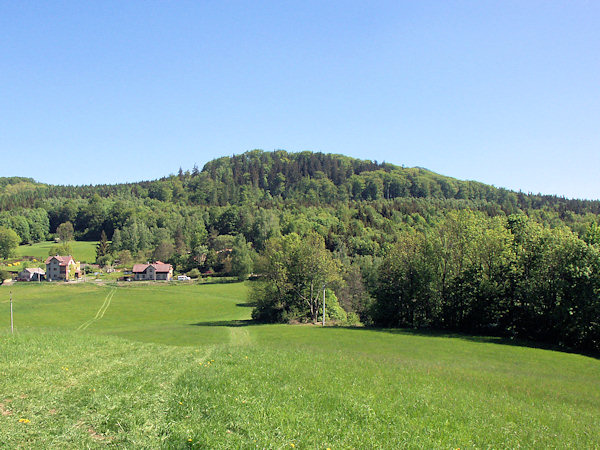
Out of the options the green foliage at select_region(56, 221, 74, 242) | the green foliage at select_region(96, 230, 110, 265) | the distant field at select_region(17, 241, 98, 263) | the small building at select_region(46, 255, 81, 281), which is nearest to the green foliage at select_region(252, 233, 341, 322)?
the small building at select_region(46, 255, 81, 281)

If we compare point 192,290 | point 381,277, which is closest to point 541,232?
point 381,277

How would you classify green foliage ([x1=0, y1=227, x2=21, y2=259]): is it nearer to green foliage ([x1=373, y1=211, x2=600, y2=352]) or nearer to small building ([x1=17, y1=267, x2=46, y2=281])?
small building ([x1=17, y1=267, x2=46, y2=281])

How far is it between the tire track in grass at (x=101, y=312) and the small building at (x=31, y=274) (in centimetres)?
3913

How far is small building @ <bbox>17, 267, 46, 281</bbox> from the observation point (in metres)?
119

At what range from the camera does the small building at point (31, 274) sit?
118894 mm

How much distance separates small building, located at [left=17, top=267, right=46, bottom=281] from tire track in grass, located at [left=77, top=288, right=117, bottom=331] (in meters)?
39.1

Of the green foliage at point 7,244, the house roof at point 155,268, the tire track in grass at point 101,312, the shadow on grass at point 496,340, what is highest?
the green foliage at point 7,244

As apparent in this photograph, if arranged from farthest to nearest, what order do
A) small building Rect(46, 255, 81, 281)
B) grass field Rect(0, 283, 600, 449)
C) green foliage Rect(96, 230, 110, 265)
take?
green foliage Rect(96, 230, 110, 265) < small building Rect(46, 255, 81, 281) < grass field Rect(0, 283, 600, 449)

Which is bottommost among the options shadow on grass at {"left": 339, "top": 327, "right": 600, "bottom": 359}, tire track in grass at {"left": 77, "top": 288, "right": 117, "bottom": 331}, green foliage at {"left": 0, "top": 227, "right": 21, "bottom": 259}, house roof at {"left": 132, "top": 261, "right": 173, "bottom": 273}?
tire track in grass at {"left": 77, "top": 288, "right": 117, "bottom": 331}

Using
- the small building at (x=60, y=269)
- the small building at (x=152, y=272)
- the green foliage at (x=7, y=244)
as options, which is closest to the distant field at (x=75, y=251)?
the green foliage at (x=7, y=244)

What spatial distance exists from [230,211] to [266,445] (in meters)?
172

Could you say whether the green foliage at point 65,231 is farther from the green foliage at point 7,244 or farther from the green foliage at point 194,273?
the green foliage at point 194,273

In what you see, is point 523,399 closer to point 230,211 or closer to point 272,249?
point 272,249

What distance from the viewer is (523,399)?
15.4m
